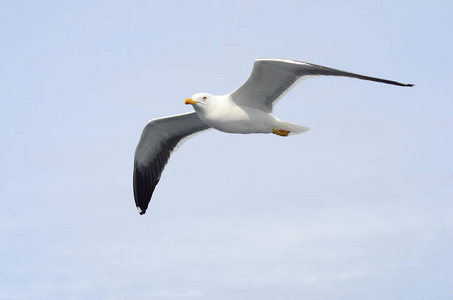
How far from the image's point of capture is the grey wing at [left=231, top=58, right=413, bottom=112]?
14.8 m

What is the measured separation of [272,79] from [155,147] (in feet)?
17.6

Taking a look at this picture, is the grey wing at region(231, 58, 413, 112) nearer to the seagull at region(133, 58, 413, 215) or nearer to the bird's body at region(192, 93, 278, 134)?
the seagull at region(133, 58, 413, 215)

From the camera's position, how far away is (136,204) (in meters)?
20.5

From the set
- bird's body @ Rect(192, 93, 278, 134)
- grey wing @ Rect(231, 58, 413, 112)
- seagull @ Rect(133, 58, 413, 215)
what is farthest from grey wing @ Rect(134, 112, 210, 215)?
grey wing @ Rect(231, 58, 413, 112)

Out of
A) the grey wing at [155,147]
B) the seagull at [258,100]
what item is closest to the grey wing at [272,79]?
the seagull at [258,100]

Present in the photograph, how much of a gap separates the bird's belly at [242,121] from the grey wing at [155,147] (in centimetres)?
208

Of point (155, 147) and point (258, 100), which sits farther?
point (155, 147)

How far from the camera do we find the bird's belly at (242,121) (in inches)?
633

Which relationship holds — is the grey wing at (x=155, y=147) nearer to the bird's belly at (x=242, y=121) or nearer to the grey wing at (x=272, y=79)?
the bird's belly at (x=242, y=121)

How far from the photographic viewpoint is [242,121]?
53.0ft

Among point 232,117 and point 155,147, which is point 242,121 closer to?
point 232,117

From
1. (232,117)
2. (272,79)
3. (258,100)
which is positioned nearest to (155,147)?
(232,117)

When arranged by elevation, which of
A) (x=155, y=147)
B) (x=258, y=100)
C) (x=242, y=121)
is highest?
(x=155, y=147)

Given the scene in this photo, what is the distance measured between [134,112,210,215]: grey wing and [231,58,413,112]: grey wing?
248 cm
